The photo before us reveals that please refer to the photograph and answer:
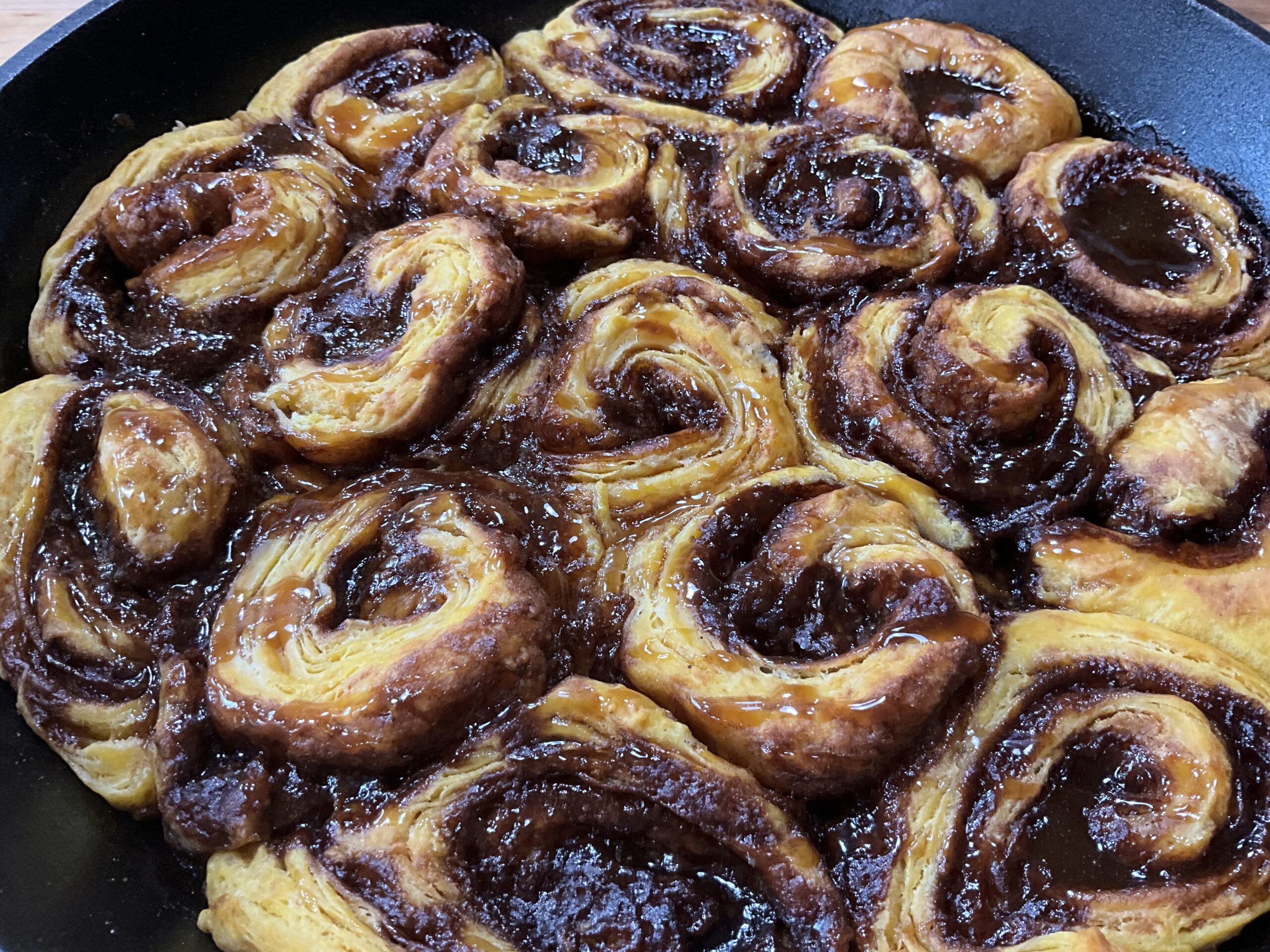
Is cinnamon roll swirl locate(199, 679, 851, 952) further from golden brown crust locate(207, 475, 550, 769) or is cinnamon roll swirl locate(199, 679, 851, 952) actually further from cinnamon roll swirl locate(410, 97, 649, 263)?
cinnamon roll swirl locate(410, 97, 649, 263)

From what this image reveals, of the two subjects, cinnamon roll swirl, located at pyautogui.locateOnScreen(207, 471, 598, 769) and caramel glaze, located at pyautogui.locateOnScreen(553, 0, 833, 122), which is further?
caramel glaze, located at pyautogui.locateOnScreen(553, 0, 833, 122)

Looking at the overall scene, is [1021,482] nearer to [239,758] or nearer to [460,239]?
[460,239]

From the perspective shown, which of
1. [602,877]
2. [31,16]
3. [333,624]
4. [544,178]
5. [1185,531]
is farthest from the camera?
[31,16]

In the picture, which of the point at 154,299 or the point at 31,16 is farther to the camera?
the point at 31,16

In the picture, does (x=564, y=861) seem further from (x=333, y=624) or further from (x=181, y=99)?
(x=181, y=99)

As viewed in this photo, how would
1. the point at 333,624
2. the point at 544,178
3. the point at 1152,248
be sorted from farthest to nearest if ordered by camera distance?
the point at 1152,248 → the point at 544,178 → the point at 333,624

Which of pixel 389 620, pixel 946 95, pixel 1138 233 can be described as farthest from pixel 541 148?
pixel 1138 233

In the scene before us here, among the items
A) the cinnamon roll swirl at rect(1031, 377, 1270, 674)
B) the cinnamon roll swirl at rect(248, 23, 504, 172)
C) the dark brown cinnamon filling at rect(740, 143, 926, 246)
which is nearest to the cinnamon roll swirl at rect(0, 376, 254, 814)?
the cinnamon roll swirl at rect(248, 23, 504, 172)
